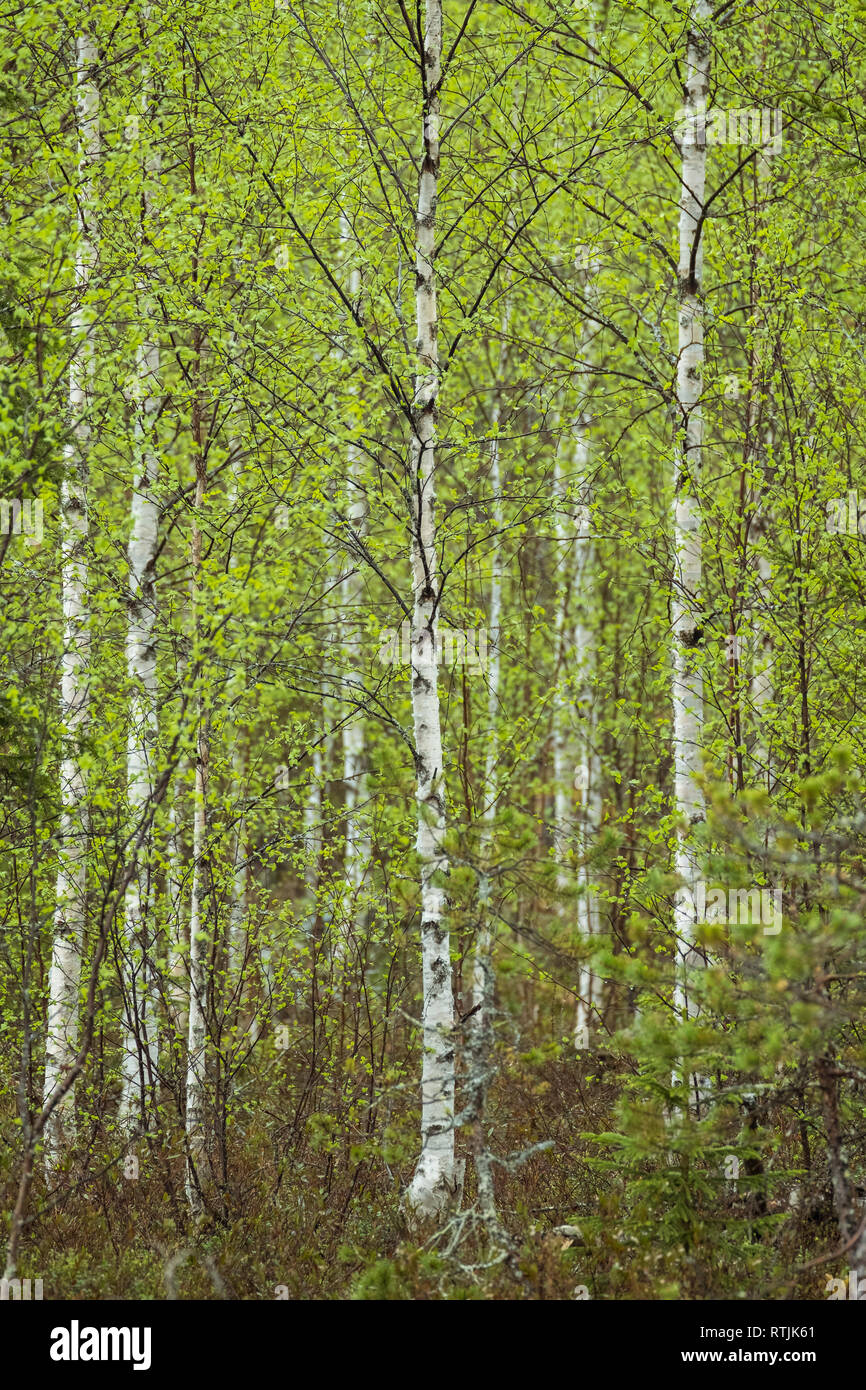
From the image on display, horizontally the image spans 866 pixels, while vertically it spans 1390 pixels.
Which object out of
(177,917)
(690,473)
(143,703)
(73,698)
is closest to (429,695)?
(143,703)

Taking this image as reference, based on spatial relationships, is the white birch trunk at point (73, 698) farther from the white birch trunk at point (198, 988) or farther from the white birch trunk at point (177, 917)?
the white birch trunk at point (198, 988)

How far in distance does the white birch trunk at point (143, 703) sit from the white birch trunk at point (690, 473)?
11.1 feet

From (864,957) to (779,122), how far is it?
609 centimetres

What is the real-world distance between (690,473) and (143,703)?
12.4ft

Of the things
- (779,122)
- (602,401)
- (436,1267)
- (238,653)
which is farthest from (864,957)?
(602,401)

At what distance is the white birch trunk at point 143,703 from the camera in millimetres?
7410

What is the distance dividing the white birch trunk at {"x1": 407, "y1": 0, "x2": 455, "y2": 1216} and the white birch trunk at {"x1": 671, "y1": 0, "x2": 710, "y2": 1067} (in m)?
1.61

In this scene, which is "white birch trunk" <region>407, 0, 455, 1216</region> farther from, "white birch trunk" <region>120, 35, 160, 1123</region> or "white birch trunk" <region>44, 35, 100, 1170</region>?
"white birch trunk" <region>44, 35, 100, 1170</region>

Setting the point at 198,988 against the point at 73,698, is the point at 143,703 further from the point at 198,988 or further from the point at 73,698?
the point at 198,988

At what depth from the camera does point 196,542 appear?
845 centimetres

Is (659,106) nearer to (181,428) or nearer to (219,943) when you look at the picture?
(181,428)

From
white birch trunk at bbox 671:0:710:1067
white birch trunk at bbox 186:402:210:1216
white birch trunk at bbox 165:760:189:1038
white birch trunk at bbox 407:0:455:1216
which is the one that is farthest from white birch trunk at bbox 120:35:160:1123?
white birch trunk at bbox 671:0:710:1067

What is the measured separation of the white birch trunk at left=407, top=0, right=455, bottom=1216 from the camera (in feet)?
22.4

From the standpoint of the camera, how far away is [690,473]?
7.65m
